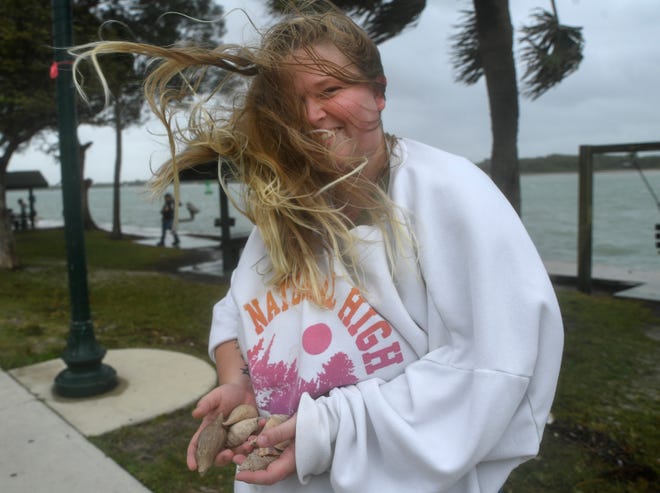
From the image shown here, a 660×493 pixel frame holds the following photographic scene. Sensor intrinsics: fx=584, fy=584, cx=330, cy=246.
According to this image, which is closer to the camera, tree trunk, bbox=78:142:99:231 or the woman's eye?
the woman's eye

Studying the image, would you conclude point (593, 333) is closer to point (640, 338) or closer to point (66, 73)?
point (640, 338)

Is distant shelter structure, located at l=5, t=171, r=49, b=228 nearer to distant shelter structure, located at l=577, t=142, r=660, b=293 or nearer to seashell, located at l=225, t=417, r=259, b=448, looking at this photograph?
distant shelter structure, located at l=577, t=142, r=660, b=293

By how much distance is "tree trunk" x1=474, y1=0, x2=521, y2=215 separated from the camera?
4.86 meters

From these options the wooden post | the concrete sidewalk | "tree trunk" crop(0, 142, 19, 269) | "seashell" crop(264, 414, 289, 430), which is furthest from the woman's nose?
"tree trunk" crop(0, 142, 19, 269)

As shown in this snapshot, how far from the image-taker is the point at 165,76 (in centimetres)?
141

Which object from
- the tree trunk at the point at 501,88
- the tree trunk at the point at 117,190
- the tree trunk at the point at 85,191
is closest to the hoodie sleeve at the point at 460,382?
the tree trunk at the point at 501,88

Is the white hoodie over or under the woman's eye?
under

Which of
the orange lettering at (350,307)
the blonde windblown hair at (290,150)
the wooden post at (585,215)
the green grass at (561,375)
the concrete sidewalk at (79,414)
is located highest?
the blonde windblown hair at (290,150)

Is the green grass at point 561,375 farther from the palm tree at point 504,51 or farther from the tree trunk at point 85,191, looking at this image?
the tree trunk at point 85,191

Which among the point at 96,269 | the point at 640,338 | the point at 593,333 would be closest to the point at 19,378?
the point at 593,333

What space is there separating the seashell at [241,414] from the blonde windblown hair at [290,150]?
0.95ft

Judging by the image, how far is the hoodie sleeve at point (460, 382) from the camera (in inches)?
40.0

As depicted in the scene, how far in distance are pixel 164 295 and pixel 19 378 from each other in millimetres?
3638

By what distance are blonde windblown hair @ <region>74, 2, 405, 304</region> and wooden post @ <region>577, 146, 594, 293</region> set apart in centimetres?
711
